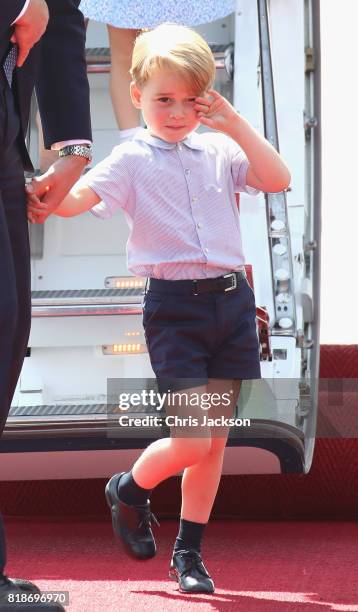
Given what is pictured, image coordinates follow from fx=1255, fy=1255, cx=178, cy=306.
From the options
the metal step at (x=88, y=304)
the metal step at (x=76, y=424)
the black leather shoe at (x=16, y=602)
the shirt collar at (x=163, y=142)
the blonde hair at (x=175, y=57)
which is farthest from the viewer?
the metal step at (x=88, y=304)

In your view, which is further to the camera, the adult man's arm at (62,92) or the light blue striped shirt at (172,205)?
the light blue striped shirt at (172,205)

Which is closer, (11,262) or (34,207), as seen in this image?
(11,262)

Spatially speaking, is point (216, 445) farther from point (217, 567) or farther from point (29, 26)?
point (29, 26)

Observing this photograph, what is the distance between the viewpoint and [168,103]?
2.97 meters

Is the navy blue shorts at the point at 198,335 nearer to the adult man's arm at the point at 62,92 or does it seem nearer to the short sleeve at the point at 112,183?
the short sleeve at the point at 112,183

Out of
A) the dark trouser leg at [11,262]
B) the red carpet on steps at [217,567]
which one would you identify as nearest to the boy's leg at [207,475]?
the red carpet on steps at [217,567]

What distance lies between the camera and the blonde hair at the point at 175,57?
2934mm

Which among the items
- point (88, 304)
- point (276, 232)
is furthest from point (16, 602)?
point (88, 304)

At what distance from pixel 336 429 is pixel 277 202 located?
3.06 ft

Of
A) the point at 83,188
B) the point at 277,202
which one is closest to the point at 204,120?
the point at 83,188

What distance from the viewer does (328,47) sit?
579cm

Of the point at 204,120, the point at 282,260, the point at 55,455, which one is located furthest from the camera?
the point at 282,260

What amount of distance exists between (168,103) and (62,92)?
1.52 ft

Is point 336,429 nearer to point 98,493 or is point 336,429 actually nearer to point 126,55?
point 98,493
